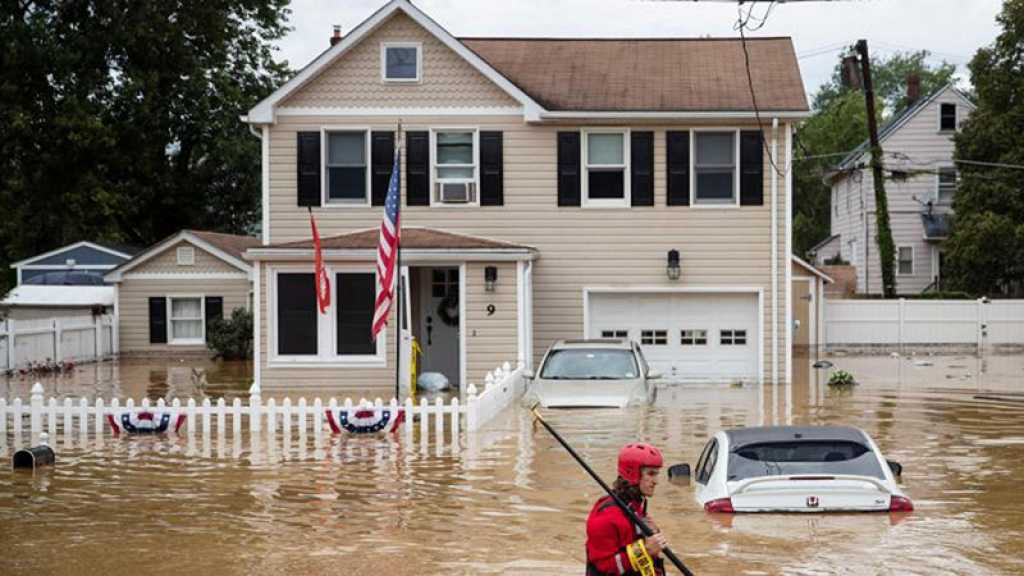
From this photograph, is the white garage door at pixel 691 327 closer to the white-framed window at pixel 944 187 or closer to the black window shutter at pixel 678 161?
the black window shutter at pixel 678 161

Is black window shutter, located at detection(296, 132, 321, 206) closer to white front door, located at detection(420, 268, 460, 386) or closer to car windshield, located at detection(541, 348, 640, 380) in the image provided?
white front door, located at detection(420, 268, 460, 386)

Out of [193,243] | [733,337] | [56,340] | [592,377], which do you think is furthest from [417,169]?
[193,243]

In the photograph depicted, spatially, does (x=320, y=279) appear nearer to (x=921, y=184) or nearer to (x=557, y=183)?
(x=557, y=183)

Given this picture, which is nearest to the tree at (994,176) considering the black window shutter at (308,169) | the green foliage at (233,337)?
the green foliage at (233,337)

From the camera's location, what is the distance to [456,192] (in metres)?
29.3

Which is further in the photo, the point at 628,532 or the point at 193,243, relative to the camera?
the point at 193,243

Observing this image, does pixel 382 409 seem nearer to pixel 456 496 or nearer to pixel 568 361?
pixel 568 361

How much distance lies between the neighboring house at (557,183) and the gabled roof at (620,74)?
64 mm

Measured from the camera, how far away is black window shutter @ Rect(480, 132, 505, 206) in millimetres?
29344

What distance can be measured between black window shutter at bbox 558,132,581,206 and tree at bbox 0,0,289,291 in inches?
932

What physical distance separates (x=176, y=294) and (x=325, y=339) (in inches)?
633

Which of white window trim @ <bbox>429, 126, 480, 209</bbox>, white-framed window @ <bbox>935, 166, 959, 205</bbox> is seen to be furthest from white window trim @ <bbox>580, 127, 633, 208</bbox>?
white-framed window @ <bbox>935, 166, 959, 205</bbox>

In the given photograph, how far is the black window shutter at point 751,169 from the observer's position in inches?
1155

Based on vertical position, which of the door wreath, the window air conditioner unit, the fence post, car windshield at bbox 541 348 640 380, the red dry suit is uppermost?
the window air conditioner unit
